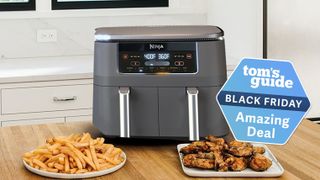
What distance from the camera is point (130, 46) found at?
6.08 ft

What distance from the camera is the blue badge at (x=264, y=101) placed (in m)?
1.45

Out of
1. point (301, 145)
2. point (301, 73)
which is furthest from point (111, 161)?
point (301, 73)

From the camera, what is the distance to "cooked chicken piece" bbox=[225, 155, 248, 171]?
1.53m

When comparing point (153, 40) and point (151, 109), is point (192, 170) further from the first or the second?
point (153, 40)

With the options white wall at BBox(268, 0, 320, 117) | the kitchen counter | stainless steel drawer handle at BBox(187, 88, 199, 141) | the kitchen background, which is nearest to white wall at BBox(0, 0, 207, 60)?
the kitchen background

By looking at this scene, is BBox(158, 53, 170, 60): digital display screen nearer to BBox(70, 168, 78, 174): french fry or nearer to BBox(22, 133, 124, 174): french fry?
BBox(22, 133, 124, 174): french fry

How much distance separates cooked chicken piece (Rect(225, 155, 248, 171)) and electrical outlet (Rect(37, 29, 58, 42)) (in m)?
2.56

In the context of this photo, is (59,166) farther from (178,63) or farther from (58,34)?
(58,34)

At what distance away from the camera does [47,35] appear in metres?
3.89

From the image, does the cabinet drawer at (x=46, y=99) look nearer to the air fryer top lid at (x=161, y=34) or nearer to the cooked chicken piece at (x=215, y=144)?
the air fryer top lid at (x=161, y=34)

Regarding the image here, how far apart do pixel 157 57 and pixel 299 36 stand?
8.01ft

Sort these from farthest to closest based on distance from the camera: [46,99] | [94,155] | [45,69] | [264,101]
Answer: [45,69] < [46,99] < [94,155] < [264,101]

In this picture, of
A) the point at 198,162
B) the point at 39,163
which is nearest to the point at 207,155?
the point at 198,162

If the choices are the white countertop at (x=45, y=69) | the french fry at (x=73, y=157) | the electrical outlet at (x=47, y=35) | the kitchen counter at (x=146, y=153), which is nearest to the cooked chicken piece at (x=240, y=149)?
the kitchen counter at (x=146, y=153)
